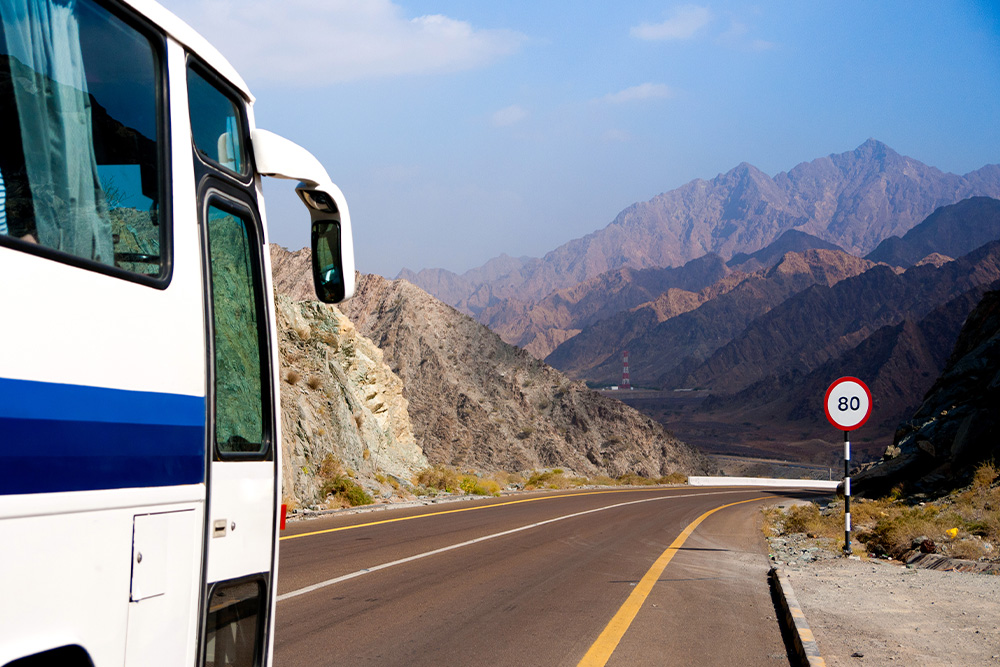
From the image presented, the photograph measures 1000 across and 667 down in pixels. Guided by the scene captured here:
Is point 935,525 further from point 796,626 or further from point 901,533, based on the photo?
point 796,626

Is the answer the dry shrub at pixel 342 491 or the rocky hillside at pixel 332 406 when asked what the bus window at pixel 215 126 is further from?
the dry shrub at pixel 342 491

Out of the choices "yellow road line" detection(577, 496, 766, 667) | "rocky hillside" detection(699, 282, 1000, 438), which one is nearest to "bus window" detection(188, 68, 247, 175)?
Answer: "yellow road line" detection(577, 496, 766, 667)

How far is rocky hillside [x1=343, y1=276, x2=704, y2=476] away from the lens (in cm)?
4828

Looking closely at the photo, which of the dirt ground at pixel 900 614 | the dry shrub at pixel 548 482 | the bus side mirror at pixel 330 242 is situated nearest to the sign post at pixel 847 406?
the dirt ground at pixel 900 614

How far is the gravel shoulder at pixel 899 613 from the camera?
605cm

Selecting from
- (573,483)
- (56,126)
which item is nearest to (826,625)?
(56,126)

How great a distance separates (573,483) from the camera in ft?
126

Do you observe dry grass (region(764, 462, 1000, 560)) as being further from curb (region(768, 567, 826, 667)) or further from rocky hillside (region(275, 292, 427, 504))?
rocky hillside (region(275, 292, 427, 504))

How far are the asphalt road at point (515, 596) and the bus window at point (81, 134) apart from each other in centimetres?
394

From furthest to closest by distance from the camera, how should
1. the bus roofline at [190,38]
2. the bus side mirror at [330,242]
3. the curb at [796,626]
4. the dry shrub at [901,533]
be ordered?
the dry shrub at [901,533], the curb at [796,626], the bus side mirror at [330,242], the bus roofline at [190,38]

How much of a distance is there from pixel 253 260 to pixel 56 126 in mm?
1012

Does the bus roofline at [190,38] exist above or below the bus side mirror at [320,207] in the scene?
above

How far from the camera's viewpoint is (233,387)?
319cm

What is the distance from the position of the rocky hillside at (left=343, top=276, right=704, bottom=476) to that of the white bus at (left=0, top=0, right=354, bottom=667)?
43303mm
